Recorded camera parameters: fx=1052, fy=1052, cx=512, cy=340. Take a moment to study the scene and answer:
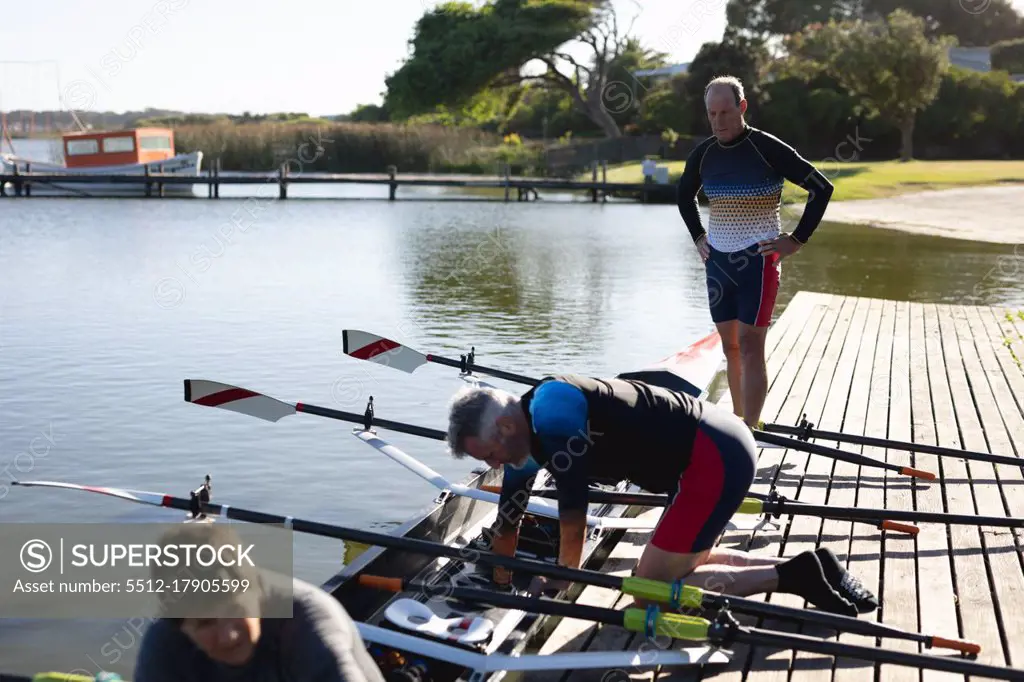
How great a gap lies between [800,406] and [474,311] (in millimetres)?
9483

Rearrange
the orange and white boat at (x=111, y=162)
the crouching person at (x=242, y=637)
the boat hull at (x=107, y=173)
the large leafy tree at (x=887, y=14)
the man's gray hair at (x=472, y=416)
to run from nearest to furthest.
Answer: the crouching person at (x=242, y=637), the man's gray hair at (x=472, y=416), the boat hull at (x=107, y=173), the orange and white boat at (x=111, y=162), the large leafy tree at (x=887, y=14)

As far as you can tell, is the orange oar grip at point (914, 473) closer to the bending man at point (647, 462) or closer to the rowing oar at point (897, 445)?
the rowing oar at point (897, 445)

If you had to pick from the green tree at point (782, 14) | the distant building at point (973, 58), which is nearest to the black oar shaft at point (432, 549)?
the green tree at point (782, 14)

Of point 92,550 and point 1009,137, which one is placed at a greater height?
point 1009,137

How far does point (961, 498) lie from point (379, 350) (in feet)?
14.5

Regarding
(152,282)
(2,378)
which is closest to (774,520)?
(2,378)

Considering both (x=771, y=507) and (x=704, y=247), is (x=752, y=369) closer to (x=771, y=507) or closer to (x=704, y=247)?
(x=704, y=247)

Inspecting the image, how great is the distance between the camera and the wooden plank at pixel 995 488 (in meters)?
4.89

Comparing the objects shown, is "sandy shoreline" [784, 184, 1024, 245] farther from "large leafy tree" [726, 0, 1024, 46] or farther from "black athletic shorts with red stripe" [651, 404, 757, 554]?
"large leafy tree" [726, 0, 1024, 46]

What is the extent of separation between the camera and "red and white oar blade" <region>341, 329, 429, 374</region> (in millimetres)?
8414

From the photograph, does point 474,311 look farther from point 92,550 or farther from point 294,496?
point 92,550

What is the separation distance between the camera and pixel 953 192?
4125 centimetres

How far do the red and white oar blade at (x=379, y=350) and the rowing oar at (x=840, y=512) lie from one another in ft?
9.46

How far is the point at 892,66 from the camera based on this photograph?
166ft
